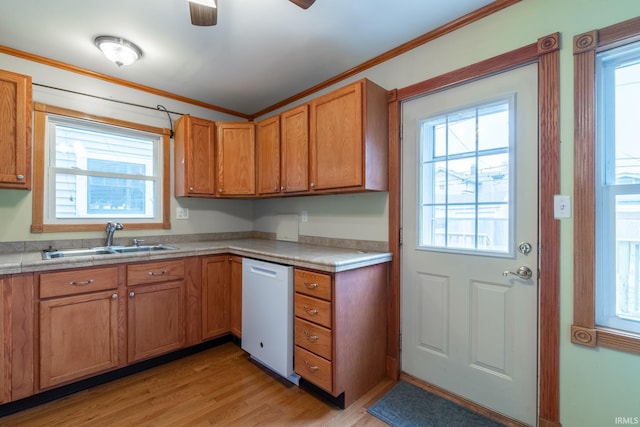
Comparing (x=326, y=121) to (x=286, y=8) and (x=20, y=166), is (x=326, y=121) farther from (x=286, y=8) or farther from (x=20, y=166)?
(x=20, y=166)

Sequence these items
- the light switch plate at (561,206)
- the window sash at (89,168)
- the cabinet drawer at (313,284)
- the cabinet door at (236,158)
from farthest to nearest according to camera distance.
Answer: the cabinet door at (236,158)
the window sash at (89,168)
the cabinet drawer at (313,284)
the light switch plate at (561,206)

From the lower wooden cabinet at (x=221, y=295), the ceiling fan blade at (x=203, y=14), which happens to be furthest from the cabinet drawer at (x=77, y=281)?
the ceiling fan blade at (x=203, y=14)

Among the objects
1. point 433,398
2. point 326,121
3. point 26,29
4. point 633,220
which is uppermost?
point 26,29

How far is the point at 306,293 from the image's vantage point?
1923mm

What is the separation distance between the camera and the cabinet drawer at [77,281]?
183 cm

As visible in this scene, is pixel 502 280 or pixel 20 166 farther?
pixel 20 166

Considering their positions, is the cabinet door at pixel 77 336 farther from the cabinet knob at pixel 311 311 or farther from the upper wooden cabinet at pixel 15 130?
the cabinet knob at pixel 311 311

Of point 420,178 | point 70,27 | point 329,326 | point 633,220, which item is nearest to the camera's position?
point 633,220

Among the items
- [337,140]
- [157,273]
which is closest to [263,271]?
[157,273]

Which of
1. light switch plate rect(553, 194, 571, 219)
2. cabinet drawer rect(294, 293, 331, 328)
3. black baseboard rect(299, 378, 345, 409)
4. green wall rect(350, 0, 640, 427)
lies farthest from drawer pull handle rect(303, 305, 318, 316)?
light switch plate rect(553, 194, 571, 219)

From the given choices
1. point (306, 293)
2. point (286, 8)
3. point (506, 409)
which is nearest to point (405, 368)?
point (506, 409)

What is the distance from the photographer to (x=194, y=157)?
2.81 metres

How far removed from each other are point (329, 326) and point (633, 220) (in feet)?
5.28

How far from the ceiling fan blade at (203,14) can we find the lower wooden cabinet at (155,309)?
173 centimetres
